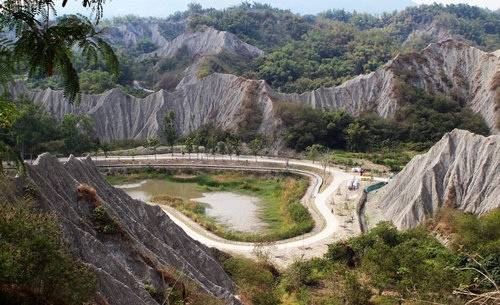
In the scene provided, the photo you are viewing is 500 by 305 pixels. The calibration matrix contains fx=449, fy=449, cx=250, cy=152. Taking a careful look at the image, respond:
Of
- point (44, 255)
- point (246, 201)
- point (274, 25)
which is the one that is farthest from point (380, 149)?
point (274, 25)

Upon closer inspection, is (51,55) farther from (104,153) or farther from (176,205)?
(104,153)

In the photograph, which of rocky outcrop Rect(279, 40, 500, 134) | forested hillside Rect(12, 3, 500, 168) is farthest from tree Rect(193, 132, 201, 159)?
rocky outcrop Rect(279, 40, 500, 134)

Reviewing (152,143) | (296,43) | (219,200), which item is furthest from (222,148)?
(296,43)

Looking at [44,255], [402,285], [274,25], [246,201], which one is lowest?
[246,201]

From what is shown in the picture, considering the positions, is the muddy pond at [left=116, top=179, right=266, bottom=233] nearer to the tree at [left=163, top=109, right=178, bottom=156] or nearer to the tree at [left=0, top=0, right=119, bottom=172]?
the tree at [left=163, top=109, right=178, bottom=156]

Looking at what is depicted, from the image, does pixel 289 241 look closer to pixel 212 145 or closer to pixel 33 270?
pixel 33 270

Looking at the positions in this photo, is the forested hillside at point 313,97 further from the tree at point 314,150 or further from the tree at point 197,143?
the tree at point 197,143
